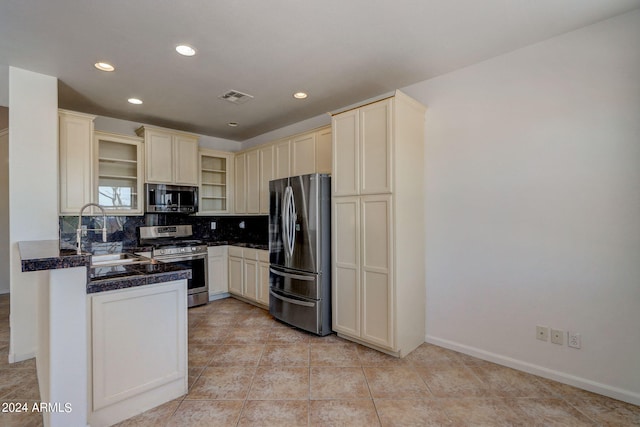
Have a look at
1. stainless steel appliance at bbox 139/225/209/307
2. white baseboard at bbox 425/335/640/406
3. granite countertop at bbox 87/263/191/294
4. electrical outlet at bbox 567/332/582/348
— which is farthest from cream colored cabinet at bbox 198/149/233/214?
electrical outlet at bbox 567/332/582/348

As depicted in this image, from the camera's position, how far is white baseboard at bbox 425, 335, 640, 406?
81.9 inches

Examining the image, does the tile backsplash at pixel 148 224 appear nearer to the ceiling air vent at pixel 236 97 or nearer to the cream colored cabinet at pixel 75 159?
the cream colored cabinet at pixel 75 159

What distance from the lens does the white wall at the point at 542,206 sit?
2104mm

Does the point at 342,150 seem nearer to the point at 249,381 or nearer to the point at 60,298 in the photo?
the point at 249,381

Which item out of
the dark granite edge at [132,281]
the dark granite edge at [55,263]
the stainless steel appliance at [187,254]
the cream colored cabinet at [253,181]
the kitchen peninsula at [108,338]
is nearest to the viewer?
the dark granite edge at [55,263]

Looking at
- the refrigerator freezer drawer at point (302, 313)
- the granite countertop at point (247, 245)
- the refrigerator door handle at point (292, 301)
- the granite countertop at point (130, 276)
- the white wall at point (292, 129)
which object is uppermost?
the white wall at point (292, 129)

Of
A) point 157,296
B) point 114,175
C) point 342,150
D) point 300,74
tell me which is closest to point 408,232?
point 342,150

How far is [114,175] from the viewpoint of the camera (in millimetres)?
4035

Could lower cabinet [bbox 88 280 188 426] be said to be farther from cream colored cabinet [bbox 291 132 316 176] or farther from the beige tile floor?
cream colored cabinet [bbox 291 132 316 176]

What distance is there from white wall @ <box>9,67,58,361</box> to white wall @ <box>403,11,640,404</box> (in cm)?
375

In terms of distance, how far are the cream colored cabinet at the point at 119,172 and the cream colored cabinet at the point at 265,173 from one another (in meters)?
1.66

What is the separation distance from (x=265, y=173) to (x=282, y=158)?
0.43 metres

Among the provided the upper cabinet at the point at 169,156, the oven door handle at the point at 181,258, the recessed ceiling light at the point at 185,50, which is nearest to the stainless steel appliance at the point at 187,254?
the oven door handle at the point at 181,258

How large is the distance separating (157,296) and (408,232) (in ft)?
7.11
